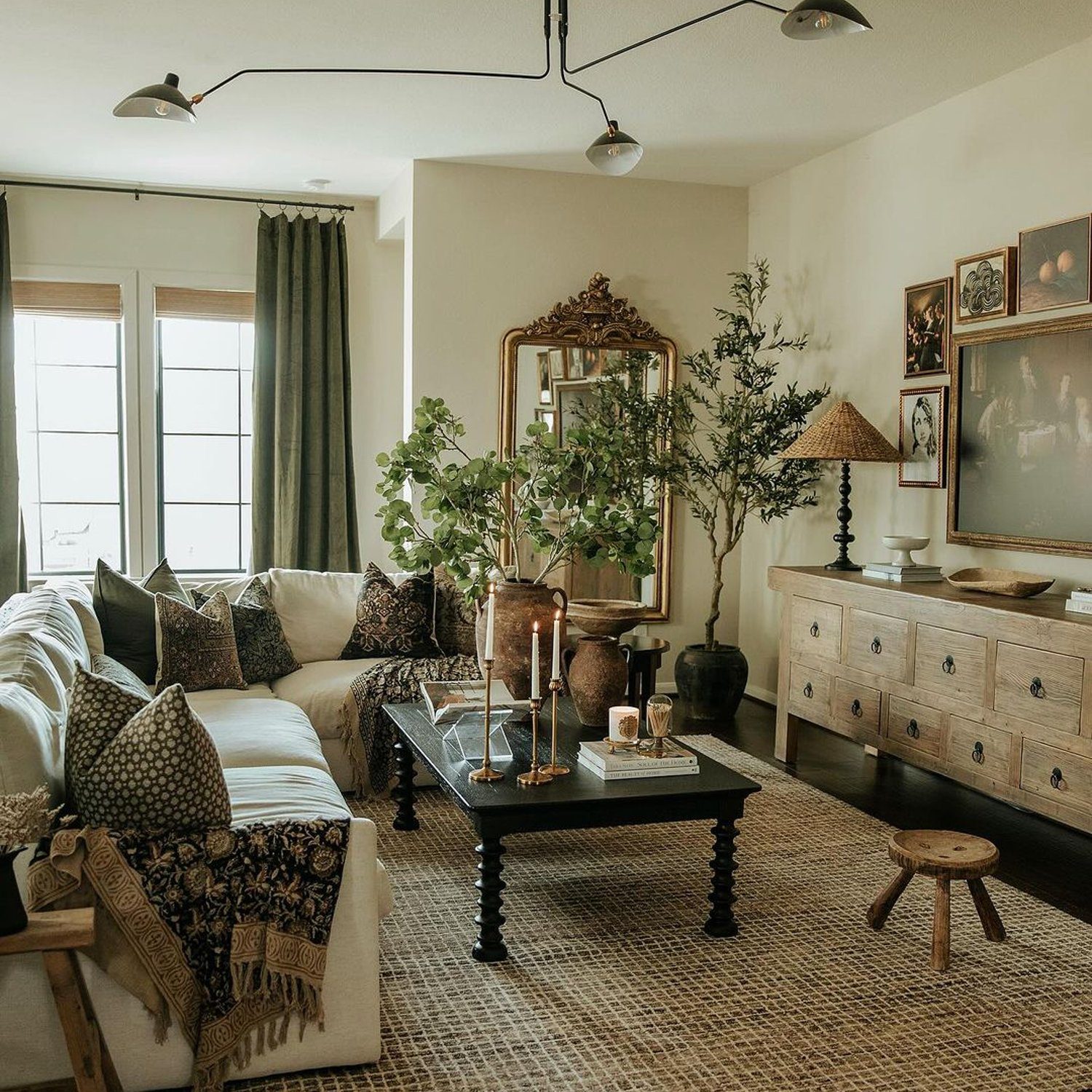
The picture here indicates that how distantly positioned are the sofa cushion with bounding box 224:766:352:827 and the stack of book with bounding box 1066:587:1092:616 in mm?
2310

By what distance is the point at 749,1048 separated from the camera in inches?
100

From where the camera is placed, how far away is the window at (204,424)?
675cm

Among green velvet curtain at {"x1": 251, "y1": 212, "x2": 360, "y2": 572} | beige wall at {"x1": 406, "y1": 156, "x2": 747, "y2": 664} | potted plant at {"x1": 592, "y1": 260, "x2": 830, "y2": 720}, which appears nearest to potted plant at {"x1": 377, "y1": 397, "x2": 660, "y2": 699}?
potted plant at {"x1": 592, "y1": 260, "x2": 830, "y2": 720}

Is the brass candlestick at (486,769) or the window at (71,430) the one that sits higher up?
the window at (71,430)

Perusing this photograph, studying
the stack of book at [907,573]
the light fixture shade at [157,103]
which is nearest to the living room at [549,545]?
the stack of book at [907,573]

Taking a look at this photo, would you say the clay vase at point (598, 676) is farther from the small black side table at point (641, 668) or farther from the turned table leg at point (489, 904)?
the small black side table at point (641, 668)

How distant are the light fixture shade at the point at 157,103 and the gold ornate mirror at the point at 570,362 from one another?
9.25 ft

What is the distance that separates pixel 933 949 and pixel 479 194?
440 centimetres

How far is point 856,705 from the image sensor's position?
14.7 feet

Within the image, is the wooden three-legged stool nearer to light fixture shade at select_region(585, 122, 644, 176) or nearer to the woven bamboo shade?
the woven bamboo shade

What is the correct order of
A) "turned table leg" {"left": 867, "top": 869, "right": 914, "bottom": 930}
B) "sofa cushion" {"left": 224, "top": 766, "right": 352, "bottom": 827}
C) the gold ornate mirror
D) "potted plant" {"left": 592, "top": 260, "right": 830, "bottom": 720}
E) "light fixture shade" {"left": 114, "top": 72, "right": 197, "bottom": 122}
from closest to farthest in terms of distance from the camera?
"sofa cushion" {"left": 224, "top": 766, "right": 352, "bottom": 827}, "turned table leg" {"left": 867, "top": 869, "right": 914, "bottom": 930}, "light fixture shade" {"left": 114, "top": 72, "right": 197, "bottom": 122}, "potted plant" {"left": 592, "top": 260, "right": 830, "bottom": 720}, the gold ornate mirror

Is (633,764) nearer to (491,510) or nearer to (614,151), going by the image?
(491,510)

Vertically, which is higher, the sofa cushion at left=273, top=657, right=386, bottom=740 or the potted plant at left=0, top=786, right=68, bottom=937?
the potted plant at left=0, top=786, right=68, bottom=937

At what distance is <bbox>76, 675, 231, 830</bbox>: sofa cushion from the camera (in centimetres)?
228
